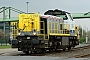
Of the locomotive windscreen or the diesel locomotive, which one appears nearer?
the diesel locomotive

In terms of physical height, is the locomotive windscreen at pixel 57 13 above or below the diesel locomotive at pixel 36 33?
above

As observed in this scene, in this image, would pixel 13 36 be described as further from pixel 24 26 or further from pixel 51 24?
pixel 51 24

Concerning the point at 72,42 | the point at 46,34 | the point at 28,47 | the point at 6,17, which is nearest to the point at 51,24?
the point at 46,34

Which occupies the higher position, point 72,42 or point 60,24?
point 60,24

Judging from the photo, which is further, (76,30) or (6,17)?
(6,17)

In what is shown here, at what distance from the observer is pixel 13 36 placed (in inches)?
912

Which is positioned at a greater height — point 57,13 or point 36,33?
point 57,13

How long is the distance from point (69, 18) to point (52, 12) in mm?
2128

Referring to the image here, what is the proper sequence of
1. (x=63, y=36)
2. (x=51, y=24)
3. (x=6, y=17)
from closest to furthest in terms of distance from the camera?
(x=51, y=24)
(x=63, y=36)
(x=6, y=17)

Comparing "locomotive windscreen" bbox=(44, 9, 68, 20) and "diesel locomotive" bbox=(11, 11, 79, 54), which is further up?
"locomotive windscreen" bbox=(44, 9, 68, 20)

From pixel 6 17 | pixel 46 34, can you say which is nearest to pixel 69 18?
pixel 46 34

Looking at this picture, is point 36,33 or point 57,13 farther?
point 57,13

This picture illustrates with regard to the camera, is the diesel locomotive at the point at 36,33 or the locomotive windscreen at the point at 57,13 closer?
the diesel locomotive at the point at 36,33

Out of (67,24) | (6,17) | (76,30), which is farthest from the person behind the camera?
(6,17)
